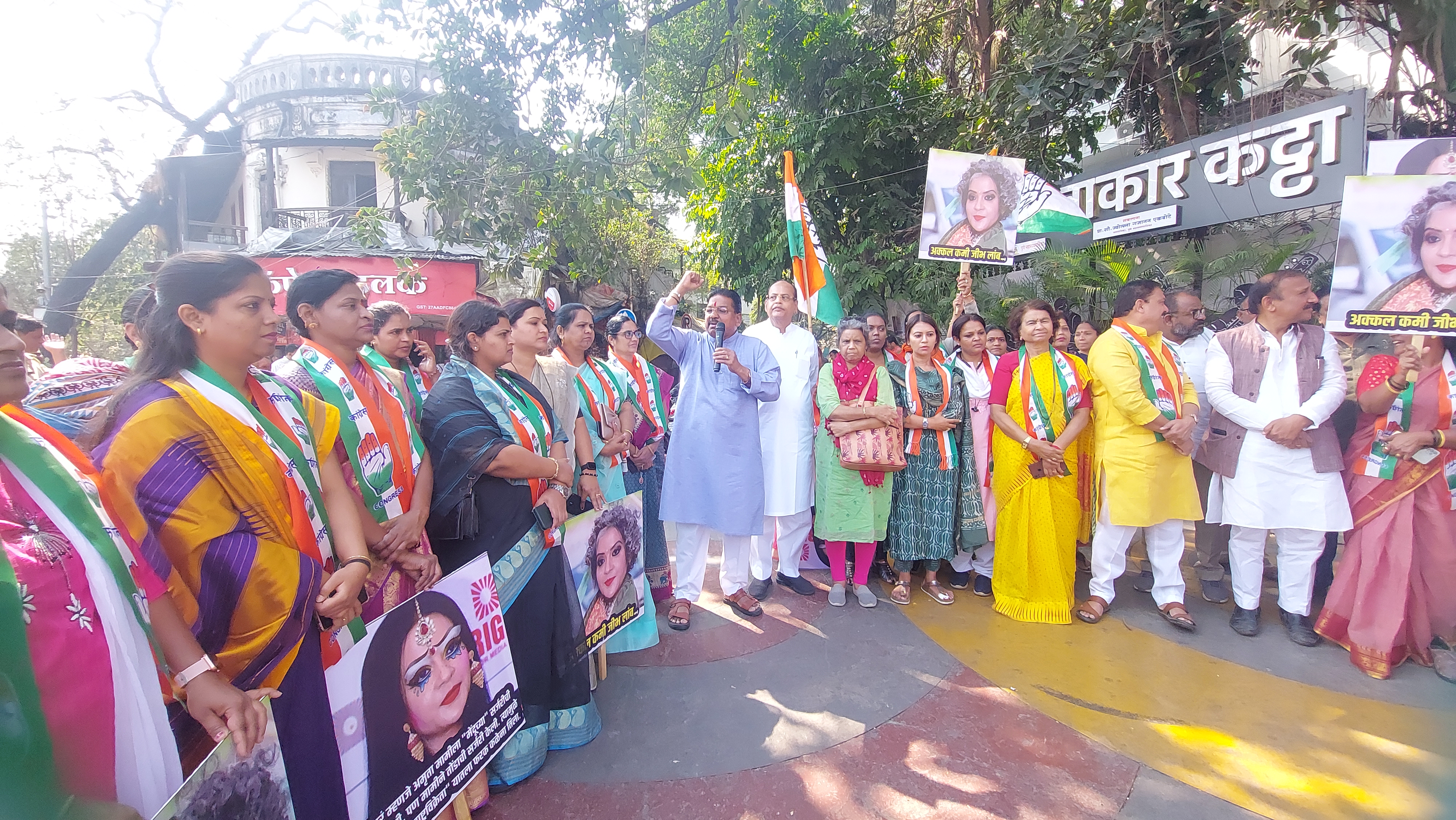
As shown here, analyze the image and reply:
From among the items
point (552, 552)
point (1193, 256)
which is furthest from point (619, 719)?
point (1193, 256)

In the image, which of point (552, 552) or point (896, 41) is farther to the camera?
point (896, 41)

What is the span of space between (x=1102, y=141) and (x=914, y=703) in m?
7.58

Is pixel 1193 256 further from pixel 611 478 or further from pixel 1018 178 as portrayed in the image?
pixel 611 478

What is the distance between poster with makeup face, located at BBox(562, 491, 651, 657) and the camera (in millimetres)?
2621

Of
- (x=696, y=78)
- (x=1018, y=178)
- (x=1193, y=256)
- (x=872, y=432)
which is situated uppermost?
(x=696, y=78)

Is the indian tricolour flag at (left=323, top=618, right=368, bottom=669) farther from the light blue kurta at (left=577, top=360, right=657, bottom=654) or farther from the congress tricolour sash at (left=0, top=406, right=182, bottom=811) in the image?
the light blue kurta at (left=577, top=360, right=657, bottom=654)

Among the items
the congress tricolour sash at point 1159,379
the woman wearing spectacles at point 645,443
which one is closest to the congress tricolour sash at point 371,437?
the woman wearing spectacles at point 645,443

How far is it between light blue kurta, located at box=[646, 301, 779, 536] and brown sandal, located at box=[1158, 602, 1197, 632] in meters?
2.22

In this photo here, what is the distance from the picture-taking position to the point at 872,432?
3.88 meters

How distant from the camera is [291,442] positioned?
178 centimetres

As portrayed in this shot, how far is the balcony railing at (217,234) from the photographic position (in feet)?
48.3

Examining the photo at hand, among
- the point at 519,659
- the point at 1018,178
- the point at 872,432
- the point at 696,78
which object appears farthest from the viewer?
the point at 696,78

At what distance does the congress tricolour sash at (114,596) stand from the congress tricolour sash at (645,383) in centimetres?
256

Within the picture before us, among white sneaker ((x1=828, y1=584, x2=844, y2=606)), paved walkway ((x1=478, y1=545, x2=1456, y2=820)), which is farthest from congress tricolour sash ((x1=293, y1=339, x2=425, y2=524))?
white sneaker ((x1=828, y1=584, x2=844, y2=606))
